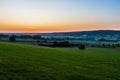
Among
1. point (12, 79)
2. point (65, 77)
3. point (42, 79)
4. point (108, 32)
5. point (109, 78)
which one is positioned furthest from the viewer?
point (108, 32)

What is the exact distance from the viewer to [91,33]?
18800 cm

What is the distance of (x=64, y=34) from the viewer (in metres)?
185

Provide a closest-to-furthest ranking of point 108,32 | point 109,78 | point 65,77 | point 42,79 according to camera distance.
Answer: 1. point 42,79
2. point 65,77
3. point 109,78
4. point 108,32

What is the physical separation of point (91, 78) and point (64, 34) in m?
169

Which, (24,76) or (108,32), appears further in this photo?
(108,32)

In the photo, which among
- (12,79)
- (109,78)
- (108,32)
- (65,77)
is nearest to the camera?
(12,79)

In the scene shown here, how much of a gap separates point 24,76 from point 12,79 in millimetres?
1169

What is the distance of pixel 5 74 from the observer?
1433 centimetres

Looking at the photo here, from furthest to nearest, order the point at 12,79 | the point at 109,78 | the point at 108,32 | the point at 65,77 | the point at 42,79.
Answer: the point at 108,32
the point at 109,78
the point at 65,77
the point at 42,79
the point at 12,79

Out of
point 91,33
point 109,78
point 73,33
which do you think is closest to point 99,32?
point 91,33

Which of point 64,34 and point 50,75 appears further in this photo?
point 64,34

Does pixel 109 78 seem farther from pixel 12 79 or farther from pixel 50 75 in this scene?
pixel 12 79

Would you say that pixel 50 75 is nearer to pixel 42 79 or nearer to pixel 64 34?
pixel 42 79

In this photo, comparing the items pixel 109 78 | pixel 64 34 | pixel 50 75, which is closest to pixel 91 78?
pixel 109 78
